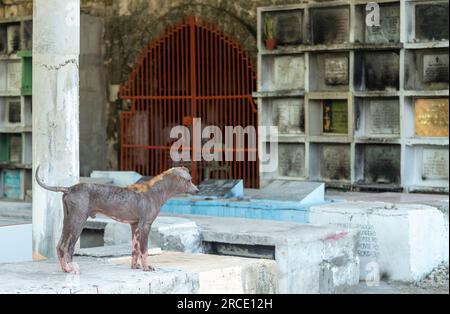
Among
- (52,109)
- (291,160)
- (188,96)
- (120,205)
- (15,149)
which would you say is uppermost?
(188,96)

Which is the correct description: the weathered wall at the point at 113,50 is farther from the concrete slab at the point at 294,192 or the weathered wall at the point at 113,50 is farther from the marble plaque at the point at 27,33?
the concrete slab at the point at 294,192

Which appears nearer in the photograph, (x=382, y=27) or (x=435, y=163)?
(x=435, y=163)

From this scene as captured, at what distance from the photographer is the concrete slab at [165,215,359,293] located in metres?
7.93

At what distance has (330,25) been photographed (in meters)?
11.4

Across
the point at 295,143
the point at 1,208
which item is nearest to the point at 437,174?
the point at 295,143

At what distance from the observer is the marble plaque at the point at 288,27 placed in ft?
38.4

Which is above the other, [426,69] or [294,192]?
[426,69]

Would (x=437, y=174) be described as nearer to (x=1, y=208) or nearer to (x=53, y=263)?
(x=1, y=208)

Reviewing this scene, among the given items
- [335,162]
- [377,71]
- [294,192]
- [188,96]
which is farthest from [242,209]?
[188,96]

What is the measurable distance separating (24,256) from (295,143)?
17.2 feet

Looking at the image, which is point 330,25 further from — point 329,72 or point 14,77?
point 14,77

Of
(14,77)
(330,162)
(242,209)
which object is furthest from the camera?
(14,77)

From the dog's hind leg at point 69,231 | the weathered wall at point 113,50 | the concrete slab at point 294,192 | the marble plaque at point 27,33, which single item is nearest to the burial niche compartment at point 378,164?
the concrete slab at point 294,192

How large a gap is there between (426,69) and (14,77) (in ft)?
20.2
